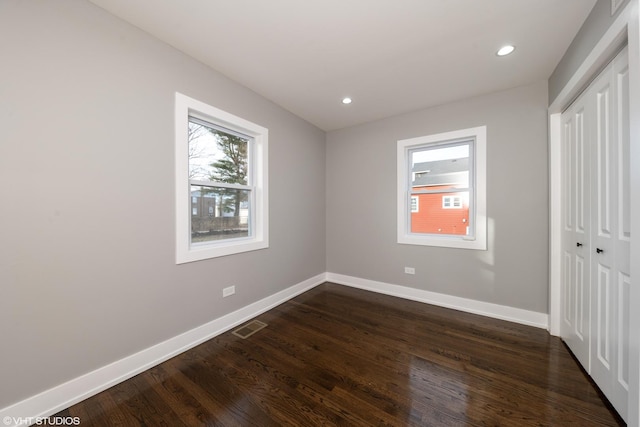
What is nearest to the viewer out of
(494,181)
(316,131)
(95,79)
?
(95,79)

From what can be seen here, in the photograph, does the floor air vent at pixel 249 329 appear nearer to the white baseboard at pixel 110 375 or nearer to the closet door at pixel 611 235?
the white baseboard at pixel 110 375

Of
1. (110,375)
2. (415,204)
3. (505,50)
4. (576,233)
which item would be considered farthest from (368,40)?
(110,375)

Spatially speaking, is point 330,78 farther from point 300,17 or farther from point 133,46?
point 133,46

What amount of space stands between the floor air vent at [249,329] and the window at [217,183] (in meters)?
0.82

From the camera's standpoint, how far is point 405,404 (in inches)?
58.4

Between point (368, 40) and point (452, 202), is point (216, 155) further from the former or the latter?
point (452, 202)

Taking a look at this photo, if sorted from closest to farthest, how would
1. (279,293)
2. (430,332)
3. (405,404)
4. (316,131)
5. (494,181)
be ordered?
(405,404)
(430,332)
(494,181)
(279,293)
(316,131)

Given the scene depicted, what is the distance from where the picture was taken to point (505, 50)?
1991mm

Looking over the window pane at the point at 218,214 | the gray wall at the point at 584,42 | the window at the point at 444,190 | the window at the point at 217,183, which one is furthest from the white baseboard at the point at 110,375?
the gray wall at the point at 584,42

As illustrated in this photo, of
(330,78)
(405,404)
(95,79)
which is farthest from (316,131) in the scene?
(405,404)

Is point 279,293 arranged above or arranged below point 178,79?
below

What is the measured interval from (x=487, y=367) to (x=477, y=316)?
103 centimetres

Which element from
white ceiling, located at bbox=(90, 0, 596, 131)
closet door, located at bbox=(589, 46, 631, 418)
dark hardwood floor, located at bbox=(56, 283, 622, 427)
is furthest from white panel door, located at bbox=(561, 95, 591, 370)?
white ceiling, located at bbox=(90, 0, 596, 131)

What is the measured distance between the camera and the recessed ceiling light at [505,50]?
196 cm
